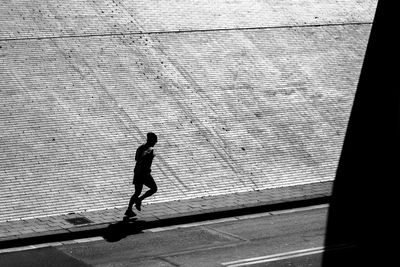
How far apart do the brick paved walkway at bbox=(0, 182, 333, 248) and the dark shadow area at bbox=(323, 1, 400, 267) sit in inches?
31.7

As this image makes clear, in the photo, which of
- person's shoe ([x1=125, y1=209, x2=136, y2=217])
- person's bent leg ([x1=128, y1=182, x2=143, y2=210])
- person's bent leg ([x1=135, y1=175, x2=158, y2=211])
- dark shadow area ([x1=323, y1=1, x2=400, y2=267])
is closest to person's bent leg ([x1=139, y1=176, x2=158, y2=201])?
person's bent leg ([x1=135, y1=175, x2=158, y2=211])

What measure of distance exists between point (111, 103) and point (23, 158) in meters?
3.46

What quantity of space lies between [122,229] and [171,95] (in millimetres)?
6779

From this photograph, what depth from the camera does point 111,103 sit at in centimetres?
2162

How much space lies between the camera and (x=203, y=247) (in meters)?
15.3

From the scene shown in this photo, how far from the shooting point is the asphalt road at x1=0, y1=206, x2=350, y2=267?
1442 cm

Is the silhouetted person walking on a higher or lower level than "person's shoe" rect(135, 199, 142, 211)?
higher

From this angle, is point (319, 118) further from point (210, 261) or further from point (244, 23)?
point (210, 261)

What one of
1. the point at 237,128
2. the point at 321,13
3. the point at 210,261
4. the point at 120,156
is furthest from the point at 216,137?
the point at 321,13

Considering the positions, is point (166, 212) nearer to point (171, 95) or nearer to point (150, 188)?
point (150, 188)

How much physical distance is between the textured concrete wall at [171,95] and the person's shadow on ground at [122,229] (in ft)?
3.59

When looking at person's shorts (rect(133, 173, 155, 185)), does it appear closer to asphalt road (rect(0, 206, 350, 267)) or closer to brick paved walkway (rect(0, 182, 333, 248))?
brick paved walkway (rect(0, 182, 333, 248))

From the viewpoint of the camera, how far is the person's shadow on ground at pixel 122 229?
1585cm

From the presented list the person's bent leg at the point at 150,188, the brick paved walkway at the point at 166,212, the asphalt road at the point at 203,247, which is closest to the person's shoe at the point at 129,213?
the brick paved walkway at the point at 166,212
